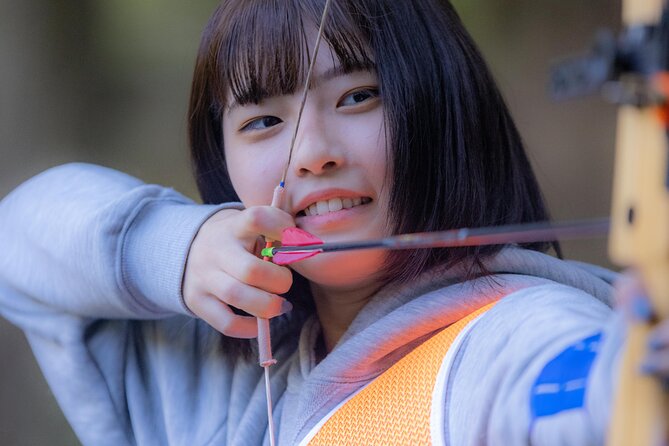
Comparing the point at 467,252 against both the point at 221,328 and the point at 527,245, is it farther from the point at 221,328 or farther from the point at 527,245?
the point at 221,328

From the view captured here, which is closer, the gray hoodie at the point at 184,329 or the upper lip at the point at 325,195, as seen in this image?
the gray hoodie at the point at 184,329

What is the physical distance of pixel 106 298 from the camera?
809 millimetres

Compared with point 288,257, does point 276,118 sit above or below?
above

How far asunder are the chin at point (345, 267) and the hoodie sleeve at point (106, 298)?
11cm

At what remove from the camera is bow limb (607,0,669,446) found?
35 cm

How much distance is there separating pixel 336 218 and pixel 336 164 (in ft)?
0.13

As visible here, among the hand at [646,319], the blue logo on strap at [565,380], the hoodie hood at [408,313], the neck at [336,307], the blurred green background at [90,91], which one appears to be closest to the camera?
the hand at [646,319]

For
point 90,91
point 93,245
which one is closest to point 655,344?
point 93,245

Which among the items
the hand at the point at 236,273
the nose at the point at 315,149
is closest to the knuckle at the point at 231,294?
the hand at the point at 236,273

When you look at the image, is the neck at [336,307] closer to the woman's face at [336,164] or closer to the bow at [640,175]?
the woman's face at [336,164]

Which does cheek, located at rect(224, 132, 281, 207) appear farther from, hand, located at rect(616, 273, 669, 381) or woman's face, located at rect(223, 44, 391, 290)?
hand, located at rect(616, 273, 669, 381)

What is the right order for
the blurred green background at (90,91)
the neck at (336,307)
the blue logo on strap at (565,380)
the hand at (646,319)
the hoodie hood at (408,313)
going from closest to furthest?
the hand at (646,319), the blue logo on strap at (565,380), the hoodie hood at (408,313), the neck at (336,307), the blurred green background at (90,91)

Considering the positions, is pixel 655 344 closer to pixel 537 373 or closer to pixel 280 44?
pixel 537 373

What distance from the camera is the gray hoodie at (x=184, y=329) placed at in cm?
53
